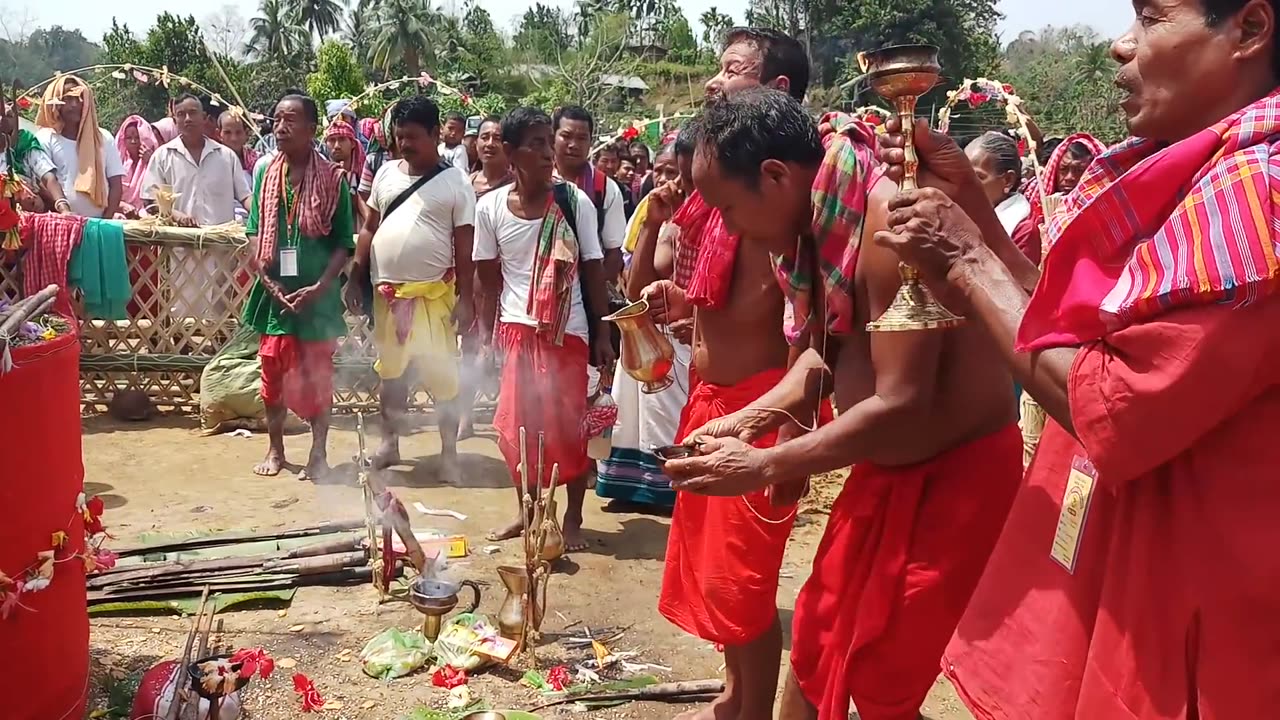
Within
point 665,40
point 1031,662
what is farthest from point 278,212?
point 665,40

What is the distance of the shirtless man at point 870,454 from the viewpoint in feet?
7.27

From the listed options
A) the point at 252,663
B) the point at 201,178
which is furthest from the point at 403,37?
the point at 252,663

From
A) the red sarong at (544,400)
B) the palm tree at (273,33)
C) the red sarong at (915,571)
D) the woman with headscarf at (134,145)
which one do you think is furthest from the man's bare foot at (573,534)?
the palm tree at (273,33)

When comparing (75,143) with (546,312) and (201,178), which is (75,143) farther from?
(546,312)

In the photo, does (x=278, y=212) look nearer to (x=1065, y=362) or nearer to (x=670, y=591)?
(x=670, y=591)

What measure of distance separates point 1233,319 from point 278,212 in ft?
18.2

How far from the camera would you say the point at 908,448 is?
231 centimetres

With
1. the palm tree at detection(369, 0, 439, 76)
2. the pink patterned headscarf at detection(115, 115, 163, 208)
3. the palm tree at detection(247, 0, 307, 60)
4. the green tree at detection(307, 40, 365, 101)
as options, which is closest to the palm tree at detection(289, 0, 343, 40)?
the palm tree at detection(247, 0, 307, 60)

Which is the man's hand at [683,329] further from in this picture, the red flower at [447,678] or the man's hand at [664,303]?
the red flower at [447,678]

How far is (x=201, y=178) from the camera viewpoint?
809cm

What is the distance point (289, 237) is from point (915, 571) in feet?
15.4

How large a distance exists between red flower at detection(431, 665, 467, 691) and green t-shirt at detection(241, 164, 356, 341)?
118 inches

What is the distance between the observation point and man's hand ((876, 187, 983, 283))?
168 cm

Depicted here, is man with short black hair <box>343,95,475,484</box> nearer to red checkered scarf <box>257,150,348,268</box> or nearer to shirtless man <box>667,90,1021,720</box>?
red checkered scarf <box>257,150,348,268</box>
